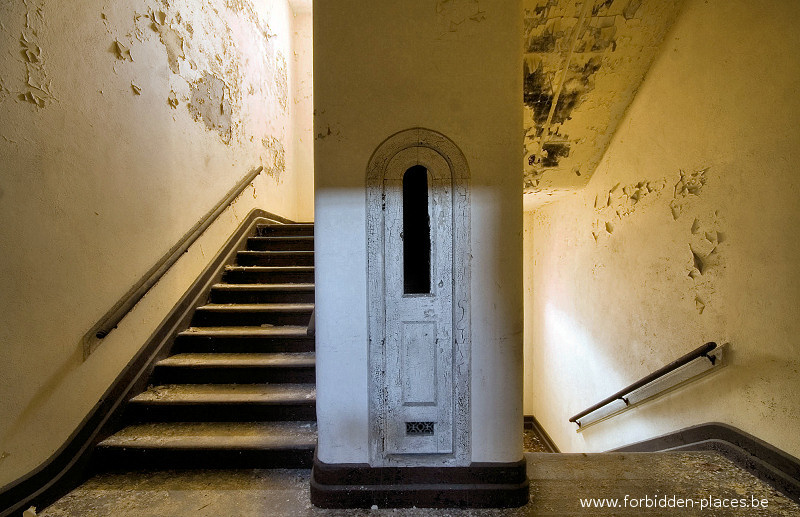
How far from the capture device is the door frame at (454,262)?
1808mm

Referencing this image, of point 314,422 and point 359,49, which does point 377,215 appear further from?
point 314,422

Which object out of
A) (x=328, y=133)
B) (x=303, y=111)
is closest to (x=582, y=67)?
(x=328, y=133)

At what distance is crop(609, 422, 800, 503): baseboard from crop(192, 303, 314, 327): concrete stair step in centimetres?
293

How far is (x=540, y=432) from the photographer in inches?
230

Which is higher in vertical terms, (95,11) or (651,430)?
(95,11)

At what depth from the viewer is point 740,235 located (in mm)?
2113

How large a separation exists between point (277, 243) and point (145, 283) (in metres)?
1.84

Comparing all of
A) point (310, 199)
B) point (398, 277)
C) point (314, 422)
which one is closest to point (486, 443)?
point (398, 277)

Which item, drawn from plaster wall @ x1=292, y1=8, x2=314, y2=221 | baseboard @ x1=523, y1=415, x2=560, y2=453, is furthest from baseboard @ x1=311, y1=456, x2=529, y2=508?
plaster wall @ x1=292, y1=8, x2=314, y2=221

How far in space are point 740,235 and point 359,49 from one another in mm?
2480

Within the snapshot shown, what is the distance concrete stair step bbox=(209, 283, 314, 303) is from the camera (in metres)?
3.22

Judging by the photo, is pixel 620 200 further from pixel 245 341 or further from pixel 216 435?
pixel 216 435

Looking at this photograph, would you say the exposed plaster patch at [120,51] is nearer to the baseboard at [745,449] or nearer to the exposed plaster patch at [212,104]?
the exposed plaster patch at [212,104]

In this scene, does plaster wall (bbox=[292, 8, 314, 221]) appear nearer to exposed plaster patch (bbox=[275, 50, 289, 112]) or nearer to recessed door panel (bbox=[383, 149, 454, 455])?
exposed plaster patch (bbox=[275, 50, 289, 112])
